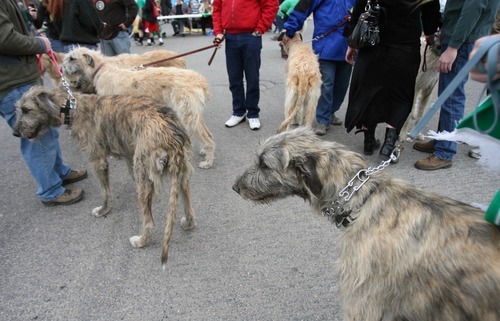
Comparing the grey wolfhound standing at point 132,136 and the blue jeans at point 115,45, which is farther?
the blue jeans at point 115,45

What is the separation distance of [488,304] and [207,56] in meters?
12.8

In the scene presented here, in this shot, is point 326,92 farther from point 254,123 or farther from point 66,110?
point 66,110

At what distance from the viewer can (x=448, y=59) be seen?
12.0 feet

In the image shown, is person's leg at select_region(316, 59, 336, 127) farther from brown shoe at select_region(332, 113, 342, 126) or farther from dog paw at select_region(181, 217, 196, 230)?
dog paw at select_region(181, 217, 196, 230)

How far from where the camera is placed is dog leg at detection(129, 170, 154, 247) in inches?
116

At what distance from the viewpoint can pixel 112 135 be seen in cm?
327

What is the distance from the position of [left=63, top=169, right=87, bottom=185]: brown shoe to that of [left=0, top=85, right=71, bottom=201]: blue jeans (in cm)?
49

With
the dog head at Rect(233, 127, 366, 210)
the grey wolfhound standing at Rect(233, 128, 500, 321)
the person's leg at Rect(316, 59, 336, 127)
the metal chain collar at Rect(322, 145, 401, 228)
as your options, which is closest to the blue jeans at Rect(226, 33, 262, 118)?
the person's leg at Rect(316, 59, 336, 127)

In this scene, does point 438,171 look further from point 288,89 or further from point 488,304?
point 488,304

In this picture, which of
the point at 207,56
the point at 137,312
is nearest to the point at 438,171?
the point at 137,312

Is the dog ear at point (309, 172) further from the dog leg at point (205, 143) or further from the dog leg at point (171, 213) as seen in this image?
the dog leg at point (205, 143)

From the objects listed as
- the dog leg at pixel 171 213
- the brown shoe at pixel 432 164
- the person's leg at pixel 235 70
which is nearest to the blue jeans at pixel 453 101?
the brown shoe at pixel 432 164

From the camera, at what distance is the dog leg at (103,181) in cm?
348

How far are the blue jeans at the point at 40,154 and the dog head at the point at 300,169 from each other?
2.69 meters
